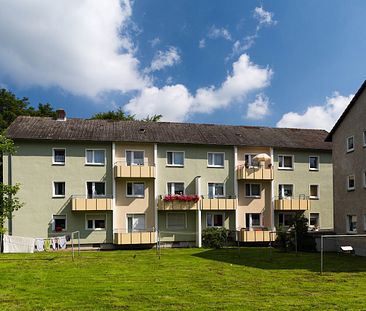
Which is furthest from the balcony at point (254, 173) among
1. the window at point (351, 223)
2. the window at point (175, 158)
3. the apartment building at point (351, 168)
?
the window at point (351, 223)

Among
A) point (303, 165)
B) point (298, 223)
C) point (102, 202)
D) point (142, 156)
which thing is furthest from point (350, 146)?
point (102, 202)

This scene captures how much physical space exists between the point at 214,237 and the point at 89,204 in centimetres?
1083

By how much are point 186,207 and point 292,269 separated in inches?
633

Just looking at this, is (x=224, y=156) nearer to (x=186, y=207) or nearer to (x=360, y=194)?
(x=186, y=207)

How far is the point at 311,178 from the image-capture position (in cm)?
4025

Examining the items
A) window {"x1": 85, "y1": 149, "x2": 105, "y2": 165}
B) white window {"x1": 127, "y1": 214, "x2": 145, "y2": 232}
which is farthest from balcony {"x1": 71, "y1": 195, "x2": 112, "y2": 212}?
window {"x1": 85, "y1": 149, "x2": 105, "y2": 165}

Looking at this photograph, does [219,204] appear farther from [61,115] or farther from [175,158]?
[61,115]

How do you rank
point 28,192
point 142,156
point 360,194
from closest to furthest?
1. point 360,194
2. point 28,192
3. point 142,156

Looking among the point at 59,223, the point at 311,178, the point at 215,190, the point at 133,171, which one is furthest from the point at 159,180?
the point at 311,178

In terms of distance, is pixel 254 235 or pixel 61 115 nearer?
pixel 254 235

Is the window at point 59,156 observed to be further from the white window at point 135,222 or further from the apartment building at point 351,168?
the apartment building at point 351,168

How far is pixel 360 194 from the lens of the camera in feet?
92.1

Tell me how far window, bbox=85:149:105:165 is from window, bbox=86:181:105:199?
1705 mm

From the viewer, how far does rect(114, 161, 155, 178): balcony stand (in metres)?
34.7
